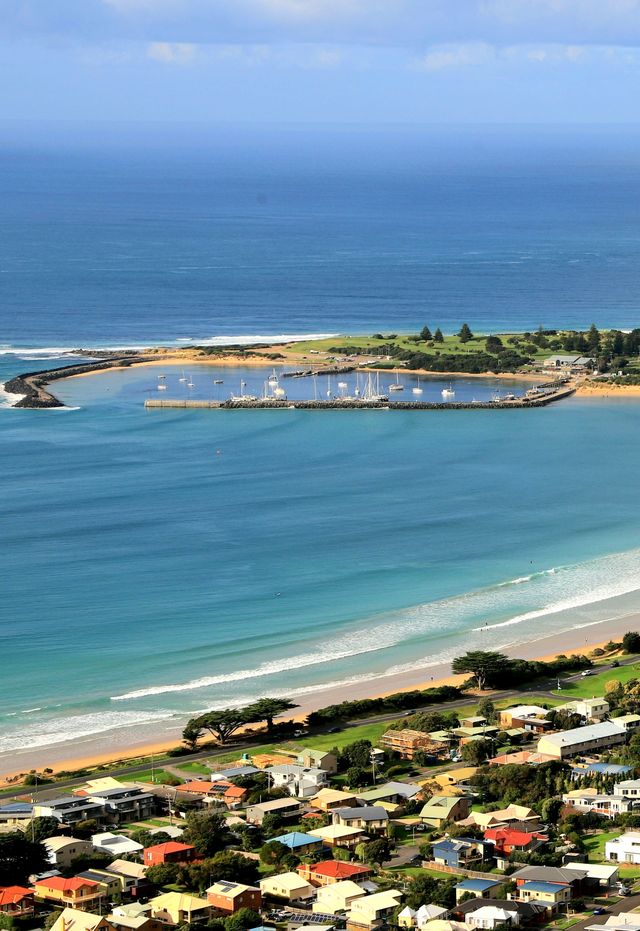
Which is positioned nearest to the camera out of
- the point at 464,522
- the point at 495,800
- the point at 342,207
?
the point at 495,800

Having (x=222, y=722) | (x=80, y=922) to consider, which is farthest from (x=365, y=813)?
(x=80, y=922)

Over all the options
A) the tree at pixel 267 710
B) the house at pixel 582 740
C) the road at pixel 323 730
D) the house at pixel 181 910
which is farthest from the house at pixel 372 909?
the tree at pixel 267 710

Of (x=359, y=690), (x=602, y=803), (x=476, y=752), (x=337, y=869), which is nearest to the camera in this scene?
(x=337, y=869)

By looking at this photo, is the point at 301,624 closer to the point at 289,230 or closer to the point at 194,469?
the point at 194,469

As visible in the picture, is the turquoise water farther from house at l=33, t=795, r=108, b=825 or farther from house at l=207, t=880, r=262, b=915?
house at l=207, t=880, r=262, b=915

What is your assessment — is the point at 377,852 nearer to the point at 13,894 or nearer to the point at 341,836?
the point at 341,836

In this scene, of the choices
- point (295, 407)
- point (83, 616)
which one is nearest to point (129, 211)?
point (295, 407)

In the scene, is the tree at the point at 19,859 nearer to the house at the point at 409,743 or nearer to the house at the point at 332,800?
the house at the point at 332,800
